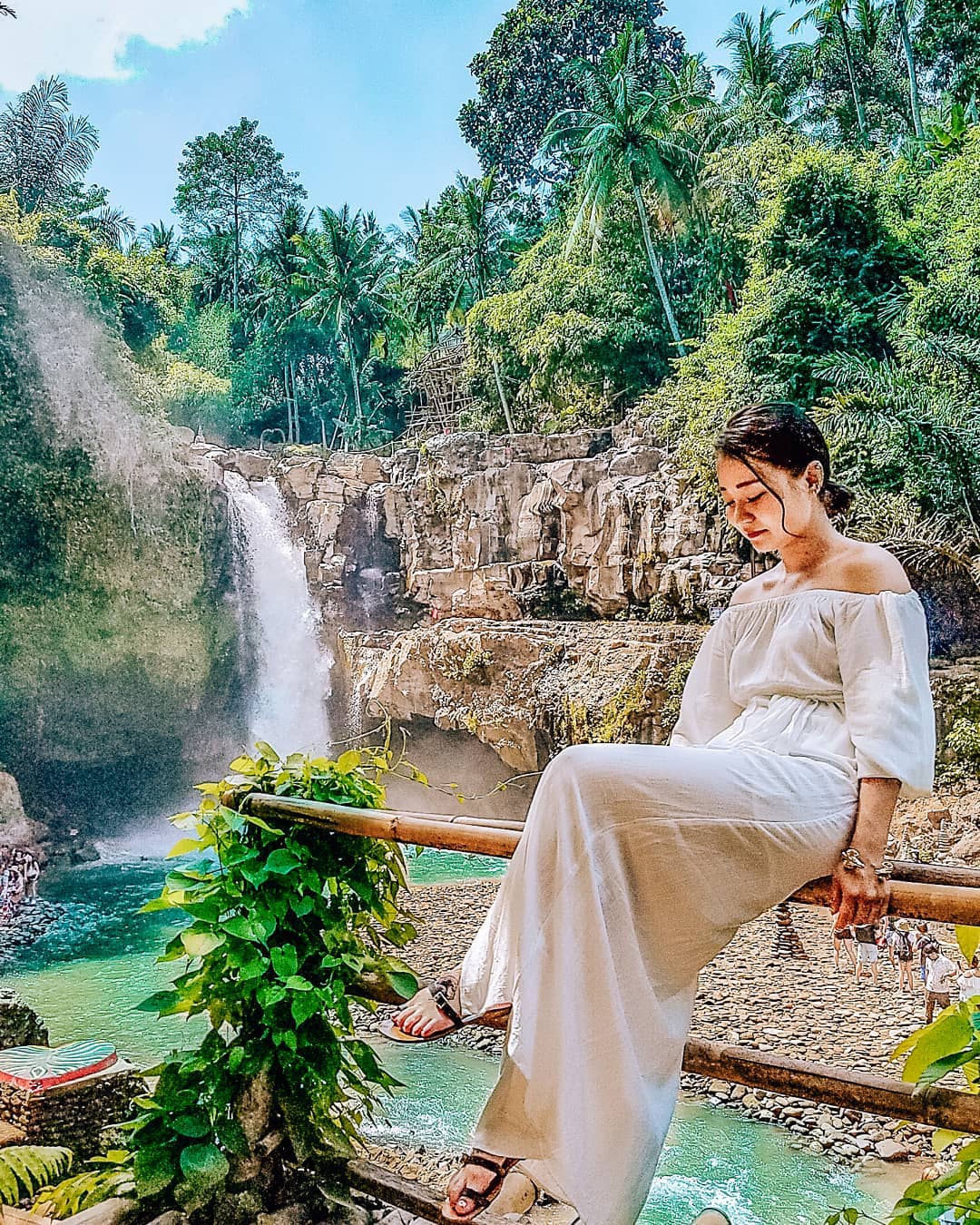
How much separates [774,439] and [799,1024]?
155 inches

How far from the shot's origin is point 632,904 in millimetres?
789

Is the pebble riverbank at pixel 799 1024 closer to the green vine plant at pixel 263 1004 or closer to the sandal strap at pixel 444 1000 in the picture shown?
the green vine plant at pixel 263 1004

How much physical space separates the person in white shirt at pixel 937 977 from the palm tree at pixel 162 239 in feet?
37.7

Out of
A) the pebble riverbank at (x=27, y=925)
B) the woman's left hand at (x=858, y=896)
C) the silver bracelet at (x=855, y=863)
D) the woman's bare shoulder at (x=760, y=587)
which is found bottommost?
the pebble riverbank at (x=27, y=925)

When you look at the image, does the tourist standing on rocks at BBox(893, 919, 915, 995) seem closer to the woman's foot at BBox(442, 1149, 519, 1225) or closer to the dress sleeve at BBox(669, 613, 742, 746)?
the dress sleeve at BBox(669, 613, 742, 746)

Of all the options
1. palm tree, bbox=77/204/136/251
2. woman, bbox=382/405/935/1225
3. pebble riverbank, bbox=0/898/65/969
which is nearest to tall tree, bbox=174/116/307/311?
palm tree, bbox=77/204/136/251

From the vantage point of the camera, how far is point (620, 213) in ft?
30.7

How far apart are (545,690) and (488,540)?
202cm

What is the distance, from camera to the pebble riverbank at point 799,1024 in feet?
11.0

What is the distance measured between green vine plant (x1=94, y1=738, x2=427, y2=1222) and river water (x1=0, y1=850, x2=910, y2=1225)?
7.38 feet

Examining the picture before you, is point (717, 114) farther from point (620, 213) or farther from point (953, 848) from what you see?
point (953, 848)

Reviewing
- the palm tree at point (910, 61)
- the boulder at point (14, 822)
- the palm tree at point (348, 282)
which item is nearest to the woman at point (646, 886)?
the boulder at point (14, 822)

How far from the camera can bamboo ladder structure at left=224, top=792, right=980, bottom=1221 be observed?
80 centimetres

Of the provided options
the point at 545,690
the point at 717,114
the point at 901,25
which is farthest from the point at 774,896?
the point at 901,25
